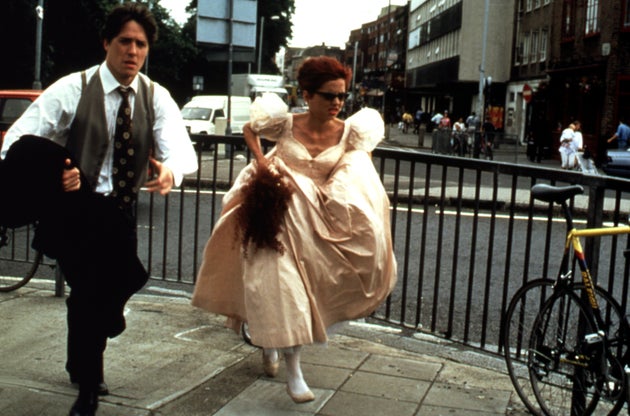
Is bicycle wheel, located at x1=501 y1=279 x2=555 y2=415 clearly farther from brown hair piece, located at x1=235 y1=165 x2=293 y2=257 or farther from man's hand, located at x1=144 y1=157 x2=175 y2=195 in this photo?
man's hand, located at x1=144 y1=157 x2=175 y2=195

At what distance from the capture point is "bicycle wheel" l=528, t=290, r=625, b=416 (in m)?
4.03

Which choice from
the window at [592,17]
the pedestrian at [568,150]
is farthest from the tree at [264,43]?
the pedestrian at [568,150]

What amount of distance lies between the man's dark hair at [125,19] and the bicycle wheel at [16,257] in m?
3.26

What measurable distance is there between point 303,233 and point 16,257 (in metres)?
3.92

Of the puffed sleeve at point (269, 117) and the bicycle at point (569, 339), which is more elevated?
the puffed sleeve at point (269, 117)

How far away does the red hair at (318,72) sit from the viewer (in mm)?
4680

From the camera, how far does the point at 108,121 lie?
4.16 metres

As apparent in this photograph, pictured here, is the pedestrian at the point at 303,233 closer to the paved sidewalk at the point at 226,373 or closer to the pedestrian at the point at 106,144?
the paved sidewalk at the point at 226,373

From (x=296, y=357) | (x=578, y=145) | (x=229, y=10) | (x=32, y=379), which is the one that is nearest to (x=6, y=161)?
(x=32, y=379)

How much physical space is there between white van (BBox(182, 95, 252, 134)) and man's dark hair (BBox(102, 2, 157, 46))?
31.1 metres

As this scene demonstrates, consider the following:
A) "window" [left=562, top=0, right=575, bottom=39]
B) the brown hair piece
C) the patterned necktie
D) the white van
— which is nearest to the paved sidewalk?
the brown hair piece

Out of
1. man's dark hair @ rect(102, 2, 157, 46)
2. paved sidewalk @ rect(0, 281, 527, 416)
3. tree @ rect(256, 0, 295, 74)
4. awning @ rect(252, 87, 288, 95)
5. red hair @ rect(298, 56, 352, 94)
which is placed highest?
tree @ rect(256, 0, 295, 74)

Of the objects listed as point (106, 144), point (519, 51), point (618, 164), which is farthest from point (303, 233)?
point (519, 51)

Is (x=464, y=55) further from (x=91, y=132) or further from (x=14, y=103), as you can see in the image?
(x=91, y=132)
